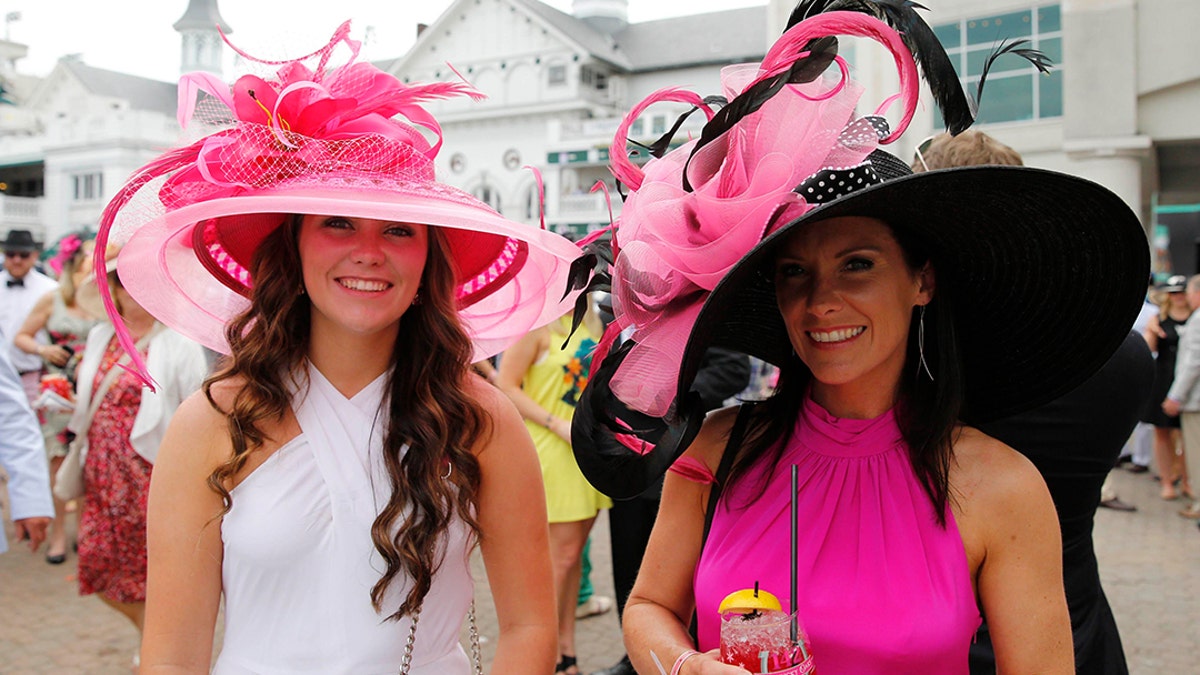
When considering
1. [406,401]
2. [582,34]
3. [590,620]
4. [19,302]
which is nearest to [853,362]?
[406,401]

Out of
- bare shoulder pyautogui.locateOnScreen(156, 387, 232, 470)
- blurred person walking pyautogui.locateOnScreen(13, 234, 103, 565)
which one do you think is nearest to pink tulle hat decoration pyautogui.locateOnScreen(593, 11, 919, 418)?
bare shoulder pyautogui.locateOnScreen(156, 387, 232, 470)

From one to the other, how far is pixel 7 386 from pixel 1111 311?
138 inches

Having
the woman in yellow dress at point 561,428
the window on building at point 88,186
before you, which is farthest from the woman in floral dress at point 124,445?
the window on building at point 88,186

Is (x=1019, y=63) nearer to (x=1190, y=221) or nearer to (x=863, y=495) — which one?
(x=1190, y=221)

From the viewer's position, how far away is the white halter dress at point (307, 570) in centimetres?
196

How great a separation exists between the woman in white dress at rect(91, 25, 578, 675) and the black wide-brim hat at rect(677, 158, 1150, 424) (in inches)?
→ 22.5

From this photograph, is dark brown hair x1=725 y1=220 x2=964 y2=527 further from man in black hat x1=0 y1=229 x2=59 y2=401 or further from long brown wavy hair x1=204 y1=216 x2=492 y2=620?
man in black hat x1=0 y1=229 x2=59 y2=401

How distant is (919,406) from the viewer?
5.95 feet

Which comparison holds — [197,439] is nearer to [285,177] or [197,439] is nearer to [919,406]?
[285,177]

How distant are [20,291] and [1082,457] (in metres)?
7.57

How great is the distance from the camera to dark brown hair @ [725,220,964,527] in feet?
5.65

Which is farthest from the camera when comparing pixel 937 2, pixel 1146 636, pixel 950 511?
pixel 937 2

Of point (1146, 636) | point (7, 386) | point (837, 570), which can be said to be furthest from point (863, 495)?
point (1146, 636)

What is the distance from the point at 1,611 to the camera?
18.6ft
